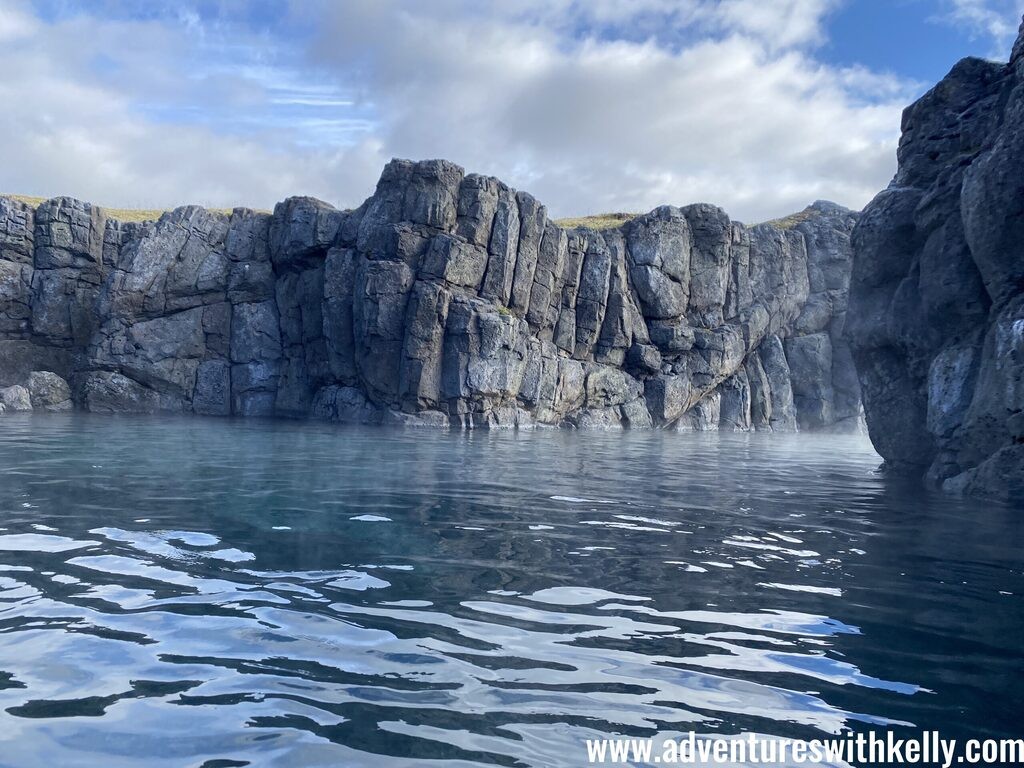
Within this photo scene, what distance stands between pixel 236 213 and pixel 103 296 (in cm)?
1076

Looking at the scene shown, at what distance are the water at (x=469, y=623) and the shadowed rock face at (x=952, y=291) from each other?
12.2ft

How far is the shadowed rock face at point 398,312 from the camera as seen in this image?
46.6 metres

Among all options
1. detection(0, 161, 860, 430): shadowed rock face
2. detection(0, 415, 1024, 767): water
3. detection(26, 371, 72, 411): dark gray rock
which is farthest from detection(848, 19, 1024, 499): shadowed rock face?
detection(26, 371, 72, 411): dark gray rock

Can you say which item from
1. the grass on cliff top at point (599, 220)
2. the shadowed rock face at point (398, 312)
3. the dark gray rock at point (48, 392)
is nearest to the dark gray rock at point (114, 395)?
the shadowed rock face at point (398, 312)

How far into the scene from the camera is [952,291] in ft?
66.8

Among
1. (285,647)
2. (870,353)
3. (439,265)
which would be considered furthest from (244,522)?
(439,265)

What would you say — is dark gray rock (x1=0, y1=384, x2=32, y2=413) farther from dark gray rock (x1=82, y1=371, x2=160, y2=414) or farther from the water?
the water

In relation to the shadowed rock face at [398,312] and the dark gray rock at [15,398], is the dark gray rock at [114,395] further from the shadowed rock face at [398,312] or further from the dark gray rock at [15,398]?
the dark gray rock at [15,398]

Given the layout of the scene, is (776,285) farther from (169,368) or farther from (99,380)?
(99,380)

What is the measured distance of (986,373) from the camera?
17.9m

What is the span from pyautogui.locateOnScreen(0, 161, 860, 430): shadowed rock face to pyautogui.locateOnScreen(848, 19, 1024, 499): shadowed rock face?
25531 millimetres

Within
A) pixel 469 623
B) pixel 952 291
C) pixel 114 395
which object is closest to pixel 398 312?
pixel 114 395

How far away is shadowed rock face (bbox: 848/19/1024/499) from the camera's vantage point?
17359 mm

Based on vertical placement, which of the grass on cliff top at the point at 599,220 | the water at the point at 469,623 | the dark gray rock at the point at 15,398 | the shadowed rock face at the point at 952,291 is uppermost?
the grass on cliff top at the point at 599,220
